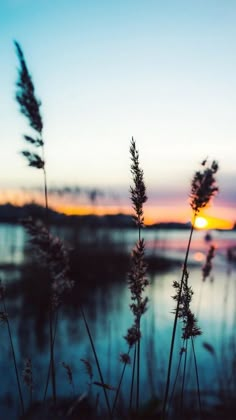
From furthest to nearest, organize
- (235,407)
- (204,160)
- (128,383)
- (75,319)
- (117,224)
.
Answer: (117,224), (75,319), (128,383), (235,407), (204,160)

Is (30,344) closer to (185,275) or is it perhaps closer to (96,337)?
(96,337)

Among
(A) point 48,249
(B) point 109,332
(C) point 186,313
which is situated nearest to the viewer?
(A) point 48,249

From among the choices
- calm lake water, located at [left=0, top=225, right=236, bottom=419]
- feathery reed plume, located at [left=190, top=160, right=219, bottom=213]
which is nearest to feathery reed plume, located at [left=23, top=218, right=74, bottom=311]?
calm lake water, located at [left=0, top=225, right=236, bottom=419]

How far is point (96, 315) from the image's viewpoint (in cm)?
1333

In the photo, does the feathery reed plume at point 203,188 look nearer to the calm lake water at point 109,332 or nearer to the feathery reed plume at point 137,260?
the feathery reed plume at point 137,260

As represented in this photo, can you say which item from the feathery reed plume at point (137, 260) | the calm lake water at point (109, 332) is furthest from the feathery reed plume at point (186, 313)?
the calm lake water at point (109, 332)

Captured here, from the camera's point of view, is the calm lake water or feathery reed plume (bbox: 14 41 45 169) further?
the calm lake water

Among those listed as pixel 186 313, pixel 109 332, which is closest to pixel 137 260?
pixel 186 313

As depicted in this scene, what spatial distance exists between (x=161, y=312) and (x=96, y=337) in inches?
131

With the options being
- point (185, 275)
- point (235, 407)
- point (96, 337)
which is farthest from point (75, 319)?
point (185, 275)

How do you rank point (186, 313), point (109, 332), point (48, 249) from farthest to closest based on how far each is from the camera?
point (109, 332)
point (186, 313)
point (48, 249)

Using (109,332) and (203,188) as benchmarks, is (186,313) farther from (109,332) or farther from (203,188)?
(109,332)

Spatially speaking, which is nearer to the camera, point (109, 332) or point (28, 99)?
point (28, 99)

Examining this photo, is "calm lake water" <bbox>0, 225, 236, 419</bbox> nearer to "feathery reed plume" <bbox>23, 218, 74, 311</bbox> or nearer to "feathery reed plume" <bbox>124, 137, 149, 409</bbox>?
"feathery reed plume" <bbox>23, 218, 74, 311</bbox>
